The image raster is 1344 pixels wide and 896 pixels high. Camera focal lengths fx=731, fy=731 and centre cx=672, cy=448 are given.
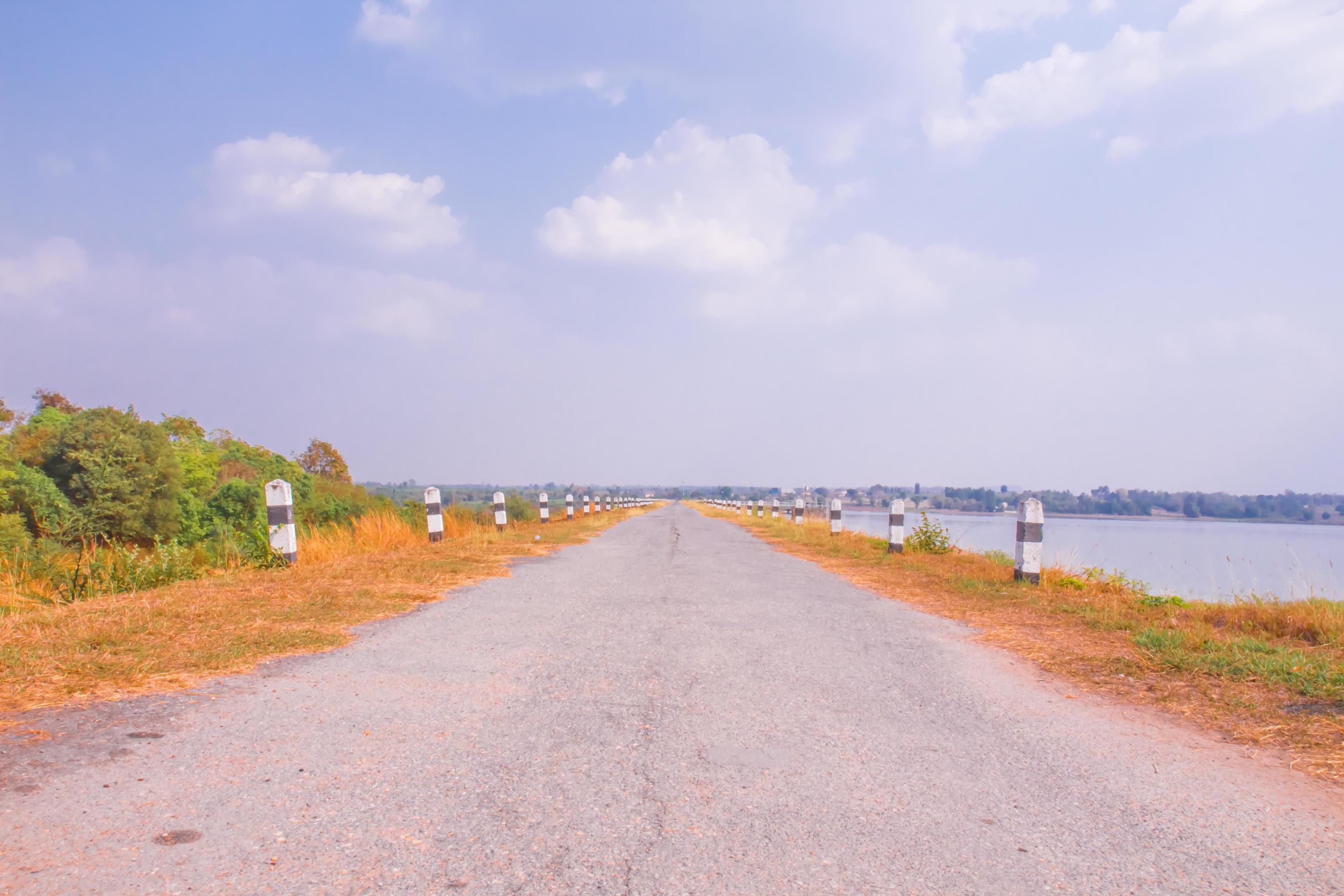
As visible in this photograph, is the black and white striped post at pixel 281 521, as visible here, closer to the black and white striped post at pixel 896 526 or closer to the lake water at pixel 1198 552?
the lake water at pixel 1198 552

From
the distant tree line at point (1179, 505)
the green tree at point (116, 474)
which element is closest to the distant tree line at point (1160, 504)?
the distant tree line at point (1179, 505)

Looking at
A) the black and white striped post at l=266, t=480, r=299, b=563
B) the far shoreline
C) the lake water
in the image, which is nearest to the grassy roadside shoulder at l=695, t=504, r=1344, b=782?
the lake water

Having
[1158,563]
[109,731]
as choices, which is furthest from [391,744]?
[1158,563]

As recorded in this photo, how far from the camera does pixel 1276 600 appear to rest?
6.43 m

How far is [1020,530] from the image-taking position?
29.0ft

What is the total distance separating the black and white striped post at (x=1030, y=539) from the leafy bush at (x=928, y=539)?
12.2 feet

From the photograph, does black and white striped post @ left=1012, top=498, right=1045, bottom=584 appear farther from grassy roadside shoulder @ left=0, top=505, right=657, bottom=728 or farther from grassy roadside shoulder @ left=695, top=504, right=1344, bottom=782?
grassy roadside shoulder @ left=0, top=505, right=657, bottom=728

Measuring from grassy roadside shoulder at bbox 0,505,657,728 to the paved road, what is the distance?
36 cm

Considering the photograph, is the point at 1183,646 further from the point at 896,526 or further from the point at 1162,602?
the point at 896,526

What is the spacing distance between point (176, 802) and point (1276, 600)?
8046 mm

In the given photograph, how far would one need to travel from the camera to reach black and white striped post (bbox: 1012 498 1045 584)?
8.65 metres

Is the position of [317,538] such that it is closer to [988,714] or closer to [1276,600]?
[988,714]

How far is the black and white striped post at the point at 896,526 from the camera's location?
41.5ft

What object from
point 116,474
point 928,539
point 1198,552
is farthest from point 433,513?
point 116,474
